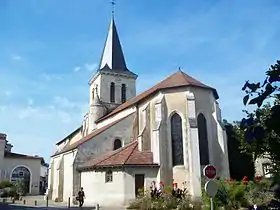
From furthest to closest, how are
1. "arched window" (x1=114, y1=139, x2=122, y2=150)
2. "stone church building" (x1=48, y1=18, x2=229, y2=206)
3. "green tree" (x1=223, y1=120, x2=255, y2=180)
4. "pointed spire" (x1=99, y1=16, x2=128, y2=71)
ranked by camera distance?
"pointed spire" (x1=99, y1=16, x2=128, y2=71) < "arched window" (x1=114, y1=139, x2=122, y2=150) < "green tree" (x1=223, y1=120, x2=255, y2=180) < "stone church building" (x1=48, y1=18, x2=229, y2=206)

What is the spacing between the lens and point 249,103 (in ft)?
8.09

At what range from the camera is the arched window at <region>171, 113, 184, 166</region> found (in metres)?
24.4

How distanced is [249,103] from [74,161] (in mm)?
26783

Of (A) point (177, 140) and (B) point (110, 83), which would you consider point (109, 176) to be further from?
(B) point (110, 83)

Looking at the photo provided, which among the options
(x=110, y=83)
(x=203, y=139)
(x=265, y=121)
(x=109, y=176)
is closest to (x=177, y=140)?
(x=203, y=139)

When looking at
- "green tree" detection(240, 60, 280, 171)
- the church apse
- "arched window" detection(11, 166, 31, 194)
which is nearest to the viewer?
"green tree" detection(240, 60, 280, 171)

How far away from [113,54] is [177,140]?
69.8 feet

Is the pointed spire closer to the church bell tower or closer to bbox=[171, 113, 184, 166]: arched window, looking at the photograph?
the church bell tower

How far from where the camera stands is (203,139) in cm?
2506

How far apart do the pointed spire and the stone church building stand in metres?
12.5

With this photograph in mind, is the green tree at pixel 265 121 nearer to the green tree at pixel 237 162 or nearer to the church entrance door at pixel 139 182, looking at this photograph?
the church entrance door at pixel 139 182

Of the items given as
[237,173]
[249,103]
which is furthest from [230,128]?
[249,103]

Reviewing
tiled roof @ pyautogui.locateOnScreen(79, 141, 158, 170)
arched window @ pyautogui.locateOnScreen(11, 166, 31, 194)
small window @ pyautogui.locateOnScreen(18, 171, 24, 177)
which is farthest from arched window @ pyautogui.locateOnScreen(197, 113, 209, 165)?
small window @ pyautogui.locateOnScreen(18, 171, 24, 177)

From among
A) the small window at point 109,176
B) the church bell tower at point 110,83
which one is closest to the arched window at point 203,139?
the small window at point 109,176
